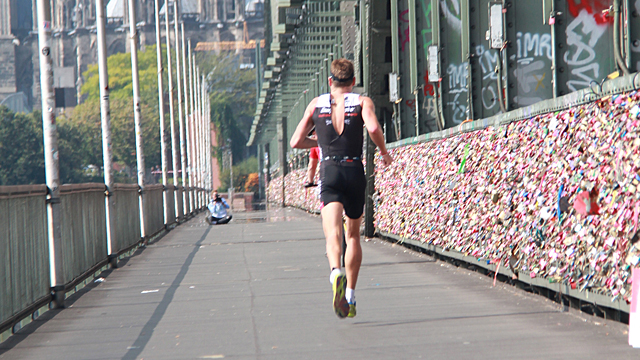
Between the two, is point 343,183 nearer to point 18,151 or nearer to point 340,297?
point 340,297

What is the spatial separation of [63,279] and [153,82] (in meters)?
136

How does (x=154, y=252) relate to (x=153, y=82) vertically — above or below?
below

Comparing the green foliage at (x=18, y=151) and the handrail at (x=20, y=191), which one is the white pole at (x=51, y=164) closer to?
the handrail at (x=20, y=191)

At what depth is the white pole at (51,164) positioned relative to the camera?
29.2ft

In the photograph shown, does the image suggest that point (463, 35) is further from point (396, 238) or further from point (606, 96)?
point (606, 96)

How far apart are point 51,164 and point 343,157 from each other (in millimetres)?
3727

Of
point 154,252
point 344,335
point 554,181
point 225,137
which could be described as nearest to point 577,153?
point 554,181

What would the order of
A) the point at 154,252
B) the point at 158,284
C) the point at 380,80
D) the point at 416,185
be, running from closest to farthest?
the point at 158,284
the point at 416,185
the point at 154,252
the point at 380,80

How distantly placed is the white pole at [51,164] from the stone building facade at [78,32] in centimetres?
16844

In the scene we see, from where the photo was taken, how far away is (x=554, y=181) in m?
7.23

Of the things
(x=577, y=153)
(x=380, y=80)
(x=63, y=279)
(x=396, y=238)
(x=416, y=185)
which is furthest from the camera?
(x=380, y=80)

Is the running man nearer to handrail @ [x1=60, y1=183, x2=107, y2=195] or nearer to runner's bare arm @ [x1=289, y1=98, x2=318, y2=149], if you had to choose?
runner's bare arm @ [x1=289, y1=98, x2=318, y2=149]

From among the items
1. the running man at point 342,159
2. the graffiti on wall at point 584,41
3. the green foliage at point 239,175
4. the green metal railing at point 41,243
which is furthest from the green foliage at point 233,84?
the running man at point 342,159

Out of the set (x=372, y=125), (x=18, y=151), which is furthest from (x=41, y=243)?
(x=18, y=151)
